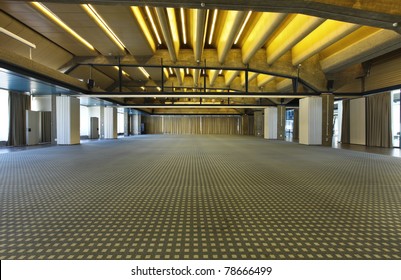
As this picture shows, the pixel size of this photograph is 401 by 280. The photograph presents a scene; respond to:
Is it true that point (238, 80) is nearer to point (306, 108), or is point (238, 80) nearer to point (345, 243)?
point (306, 108)

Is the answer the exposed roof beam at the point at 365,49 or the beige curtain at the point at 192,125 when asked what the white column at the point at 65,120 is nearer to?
the exposed roof beam at the point at 365,49

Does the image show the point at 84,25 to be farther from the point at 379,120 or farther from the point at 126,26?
the point at 379,120

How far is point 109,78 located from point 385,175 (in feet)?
69.8

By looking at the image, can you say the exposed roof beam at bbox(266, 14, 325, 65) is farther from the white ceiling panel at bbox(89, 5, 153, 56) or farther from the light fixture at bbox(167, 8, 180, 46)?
the white ceiling panel at bbox(89, 5, 153, 56)

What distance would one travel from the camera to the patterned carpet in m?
2.59

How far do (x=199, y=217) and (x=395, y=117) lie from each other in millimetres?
17770

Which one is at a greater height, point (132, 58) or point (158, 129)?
point (132, 58)

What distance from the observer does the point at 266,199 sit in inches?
173

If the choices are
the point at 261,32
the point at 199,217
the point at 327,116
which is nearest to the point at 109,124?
the point at 327,116

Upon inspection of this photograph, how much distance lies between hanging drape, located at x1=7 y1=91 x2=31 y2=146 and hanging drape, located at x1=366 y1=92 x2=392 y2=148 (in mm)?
23573

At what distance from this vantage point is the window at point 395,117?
53.1 ft

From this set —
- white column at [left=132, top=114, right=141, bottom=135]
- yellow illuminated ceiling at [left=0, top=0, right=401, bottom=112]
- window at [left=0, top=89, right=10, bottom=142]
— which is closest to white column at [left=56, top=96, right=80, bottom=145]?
yellow illuminated ceiling at [left=0, top=0, right=401, bottom=112]

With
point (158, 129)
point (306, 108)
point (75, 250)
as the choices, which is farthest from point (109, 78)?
point (158, 129)

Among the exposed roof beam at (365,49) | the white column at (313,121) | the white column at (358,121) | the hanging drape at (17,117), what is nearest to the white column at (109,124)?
the hanging drape at (17,117)
